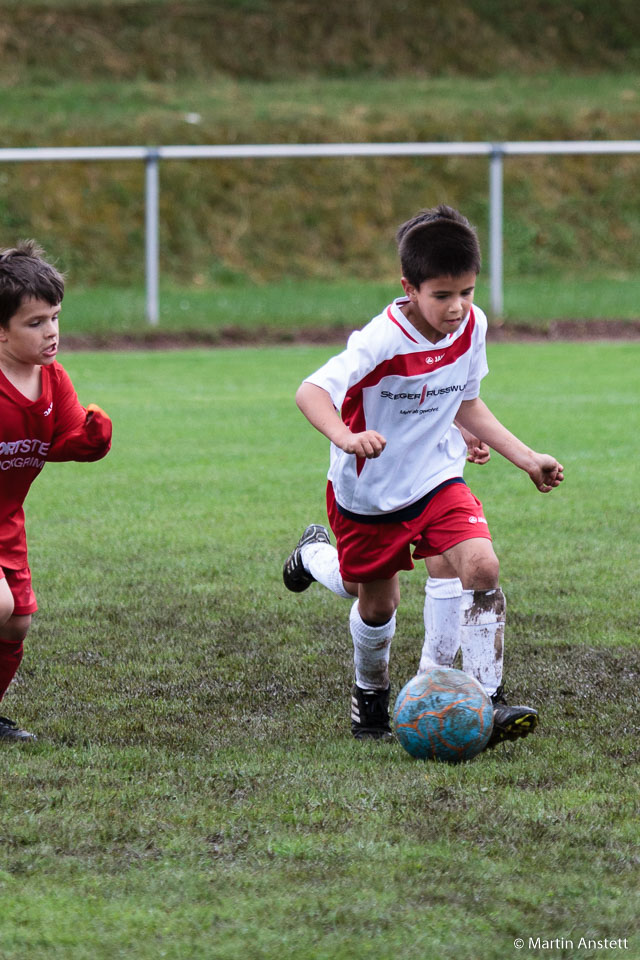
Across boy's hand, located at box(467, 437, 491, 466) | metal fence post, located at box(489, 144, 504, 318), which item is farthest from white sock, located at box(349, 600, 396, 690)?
metal fence post, located at box(489, 144, 504, 318)

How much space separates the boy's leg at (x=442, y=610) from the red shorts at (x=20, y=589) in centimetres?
120

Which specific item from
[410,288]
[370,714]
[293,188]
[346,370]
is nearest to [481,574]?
[370,714]

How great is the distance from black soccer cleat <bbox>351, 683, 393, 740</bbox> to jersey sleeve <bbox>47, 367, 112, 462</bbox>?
1070 millimetres

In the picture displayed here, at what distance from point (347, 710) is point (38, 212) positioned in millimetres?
18474

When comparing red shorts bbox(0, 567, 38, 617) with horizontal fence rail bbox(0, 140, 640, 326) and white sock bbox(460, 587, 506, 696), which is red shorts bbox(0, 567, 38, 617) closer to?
white sock bbox(460, 587, 506, 696)

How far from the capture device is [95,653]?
511 centimetres

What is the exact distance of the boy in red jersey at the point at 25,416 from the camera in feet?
13.1

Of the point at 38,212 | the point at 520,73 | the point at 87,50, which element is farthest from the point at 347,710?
the point at 520,73

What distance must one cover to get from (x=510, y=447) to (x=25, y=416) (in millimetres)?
1453

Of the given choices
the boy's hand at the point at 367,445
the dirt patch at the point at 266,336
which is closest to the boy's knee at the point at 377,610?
the boy's hand at the point at 367,445

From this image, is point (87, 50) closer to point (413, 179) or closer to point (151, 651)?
point (413, 179)

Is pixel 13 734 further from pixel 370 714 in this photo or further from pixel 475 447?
pixel 475 447

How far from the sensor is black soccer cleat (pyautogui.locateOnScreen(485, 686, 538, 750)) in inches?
153

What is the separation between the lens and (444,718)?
12.6 feet
